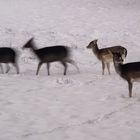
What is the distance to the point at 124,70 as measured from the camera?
1062cm

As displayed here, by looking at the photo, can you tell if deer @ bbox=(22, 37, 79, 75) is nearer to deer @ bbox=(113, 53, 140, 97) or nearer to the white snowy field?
the white snowy field

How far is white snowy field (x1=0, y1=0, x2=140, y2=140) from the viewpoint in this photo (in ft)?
26.7

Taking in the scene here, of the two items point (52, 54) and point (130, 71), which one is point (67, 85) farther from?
point (52, 54)

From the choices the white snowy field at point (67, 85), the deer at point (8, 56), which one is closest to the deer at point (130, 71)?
the white snowy field at point (67, 85)

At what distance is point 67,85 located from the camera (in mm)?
11992

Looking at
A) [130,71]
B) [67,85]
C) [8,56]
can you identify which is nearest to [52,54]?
[8,56]

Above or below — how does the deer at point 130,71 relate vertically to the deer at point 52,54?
below

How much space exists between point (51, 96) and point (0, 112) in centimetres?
195

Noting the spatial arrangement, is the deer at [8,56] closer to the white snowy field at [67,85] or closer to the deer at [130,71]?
the white snowy field at [67,85]

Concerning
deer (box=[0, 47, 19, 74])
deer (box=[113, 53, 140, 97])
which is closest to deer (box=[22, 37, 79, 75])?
deer (box=[0, 47, 19, 74])

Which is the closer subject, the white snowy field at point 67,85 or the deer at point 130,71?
the white snowy field at point 67,85

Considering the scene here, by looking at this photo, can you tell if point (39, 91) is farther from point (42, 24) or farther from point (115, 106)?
point (42, 24)

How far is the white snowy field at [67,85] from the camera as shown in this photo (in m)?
8.12

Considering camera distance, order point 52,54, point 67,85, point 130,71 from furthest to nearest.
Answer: point 52,54, point 67,85, point 130,71
